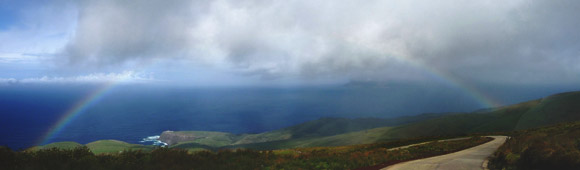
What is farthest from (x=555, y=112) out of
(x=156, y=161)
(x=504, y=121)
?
(x=156, y=161)

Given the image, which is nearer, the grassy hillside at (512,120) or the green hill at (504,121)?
the grassy hillside at (512,120)

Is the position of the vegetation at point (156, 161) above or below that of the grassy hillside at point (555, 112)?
above

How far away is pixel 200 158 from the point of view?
16969mm

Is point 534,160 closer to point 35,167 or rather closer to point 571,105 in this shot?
point 35,167

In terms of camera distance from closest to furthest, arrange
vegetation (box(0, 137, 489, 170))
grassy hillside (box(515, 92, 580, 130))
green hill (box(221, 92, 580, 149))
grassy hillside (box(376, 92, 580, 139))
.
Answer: vegetation (box(0, 137, 489, 170))
grassy hillside (box(515, 92, 580, 130))
grassy hillside (box(376, 92, 580, 139))
green hill (box(221, 92, 580, 149))

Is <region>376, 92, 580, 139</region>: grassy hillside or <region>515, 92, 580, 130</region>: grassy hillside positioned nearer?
<region>515, 92, 580, 130</region>: grassy hillside

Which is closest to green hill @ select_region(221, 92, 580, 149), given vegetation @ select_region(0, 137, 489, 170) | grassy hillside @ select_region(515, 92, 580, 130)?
grassy hillside @ select_region(515, 92, 580, 130)

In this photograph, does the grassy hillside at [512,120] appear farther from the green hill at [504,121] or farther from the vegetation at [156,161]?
the vegetation at [156,161]

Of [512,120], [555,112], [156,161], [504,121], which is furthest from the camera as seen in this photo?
[504,121]

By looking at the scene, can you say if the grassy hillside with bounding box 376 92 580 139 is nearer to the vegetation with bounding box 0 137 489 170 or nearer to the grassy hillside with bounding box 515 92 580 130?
the grassy hillside with bounding box 515 92 580 130

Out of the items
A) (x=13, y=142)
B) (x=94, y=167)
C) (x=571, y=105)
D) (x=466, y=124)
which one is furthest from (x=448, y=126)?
(x=13, y=142)

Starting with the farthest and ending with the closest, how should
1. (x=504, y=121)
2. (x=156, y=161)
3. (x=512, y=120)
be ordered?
(x=504, y=121), (x=512, y=120), (x=156, y=161)

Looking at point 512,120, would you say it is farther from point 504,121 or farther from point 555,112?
point 555,112

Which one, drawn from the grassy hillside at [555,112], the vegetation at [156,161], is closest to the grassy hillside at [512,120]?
the grassy hillside at [555,112]
